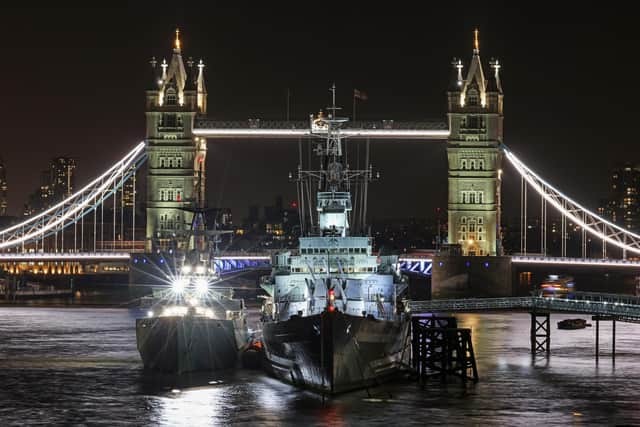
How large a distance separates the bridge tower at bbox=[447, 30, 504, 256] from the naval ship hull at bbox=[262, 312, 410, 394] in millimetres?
54853

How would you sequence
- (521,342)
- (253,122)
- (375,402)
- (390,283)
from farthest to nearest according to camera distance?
(253,122) → (521,342) → (390,283) → (375,402)

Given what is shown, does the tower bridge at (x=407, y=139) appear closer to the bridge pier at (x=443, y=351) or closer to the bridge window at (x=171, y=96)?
the bridge window at (x=171, y=96)

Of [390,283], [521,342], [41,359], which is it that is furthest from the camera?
[521,342]

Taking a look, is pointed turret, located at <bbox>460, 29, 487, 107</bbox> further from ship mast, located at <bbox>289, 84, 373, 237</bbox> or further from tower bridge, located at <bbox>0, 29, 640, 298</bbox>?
ship mast, located at <bbox>289, 84, 373, 237</bbox>

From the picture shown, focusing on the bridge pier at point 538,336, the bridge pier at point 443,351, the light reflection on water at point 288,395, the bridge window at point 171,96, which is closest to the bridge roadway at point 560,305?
the bridge pier at point 538,336

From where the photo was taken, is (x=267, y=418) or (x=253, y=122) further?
(x=253, y=122)

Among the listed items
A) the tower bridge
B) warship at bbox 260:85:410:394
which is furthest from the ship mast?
the tower bridge

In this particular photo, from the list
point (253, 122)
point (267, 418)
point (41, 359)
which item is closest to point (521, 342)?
point (41, 359)

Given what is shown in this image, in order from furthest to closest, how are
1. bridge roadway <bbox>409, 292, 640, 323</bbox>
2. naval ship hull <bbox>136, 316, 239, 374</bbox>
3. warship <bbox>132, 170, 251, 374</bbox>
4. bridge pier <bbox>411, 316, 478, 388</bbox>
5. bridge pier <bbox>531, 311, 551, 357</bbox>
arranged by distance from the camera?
1. bridge pier <bbox>531, 311, 551, 357</bbox>
2. bridge roadway <bbox>409, 292, 640, 323</bbox>
3. warship <bbox>132, 170, 251, 374</bbox>
4. naval ship hull <bbox>136, 316, 239, 374</bbox>
5. bridge pier <bbox>411, 316, 478, 388</bbox>

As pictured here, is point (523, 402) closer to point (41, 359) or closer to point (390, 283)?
point (390, 283)

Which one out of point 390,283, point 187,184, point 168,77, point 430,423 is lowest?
point 430,423

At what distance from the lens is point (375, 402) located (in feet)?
142

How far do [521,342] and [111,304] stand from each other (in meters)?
45.5

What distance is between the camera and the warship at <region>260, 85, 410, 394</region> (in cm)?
4303
